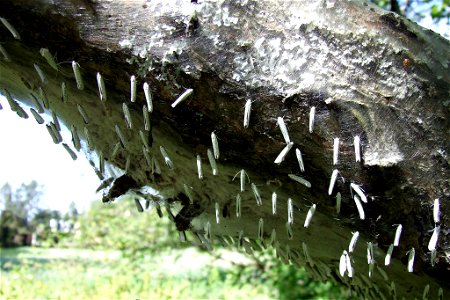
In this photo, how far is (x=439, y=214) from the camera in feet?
3.10

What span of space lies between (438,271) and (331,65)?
1.66ft

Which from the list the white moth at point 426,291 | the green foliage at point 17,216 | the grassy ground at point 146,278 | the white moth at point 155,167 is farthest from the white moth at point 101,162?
the green foliage at point 17,216

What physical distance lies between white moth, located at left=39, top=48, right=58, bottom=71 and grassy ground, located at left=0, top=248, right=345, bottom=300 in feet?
10.3

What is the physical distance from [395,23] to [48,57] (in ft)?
2.27

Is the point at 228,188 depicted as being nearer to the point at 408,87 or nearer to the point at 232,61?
the point at 232,61

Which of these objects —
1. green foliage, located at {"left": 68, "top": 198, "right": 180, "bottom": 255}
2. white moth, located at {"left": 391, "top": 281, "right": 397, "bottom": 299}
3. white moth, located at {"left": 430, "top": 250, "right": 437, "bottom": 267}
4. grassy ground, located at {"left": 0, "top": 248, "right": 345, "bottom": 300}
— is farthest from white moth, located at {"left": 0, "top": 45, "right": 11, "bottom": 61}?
green foliage, located at {"left": 68, "top": 198, "right": 180, "bottom": 255}

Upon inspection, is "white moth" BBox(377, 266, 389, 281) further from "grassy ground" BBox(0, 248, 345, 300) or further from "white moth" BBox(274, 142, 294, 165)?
"grassy ground" BBox(0, 248, 345, 300)

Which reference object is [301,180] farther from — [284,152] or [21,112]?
[21,112]

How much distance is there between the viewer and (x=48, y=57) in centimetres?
94

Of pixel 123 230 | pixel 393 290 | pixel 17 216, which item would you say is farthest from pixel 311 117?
pixel 17 216

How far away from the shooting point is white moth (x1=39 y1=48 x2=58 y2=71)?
3.06 ft

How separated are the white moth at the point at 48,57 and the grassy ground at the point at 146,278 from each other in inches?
124

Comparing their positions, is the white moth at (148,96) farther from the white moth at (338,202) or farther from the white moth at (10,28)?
the white moth at (338,202)

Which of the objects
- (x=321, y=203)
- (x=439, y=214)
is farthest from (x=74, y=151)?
(x=439, y=214)
